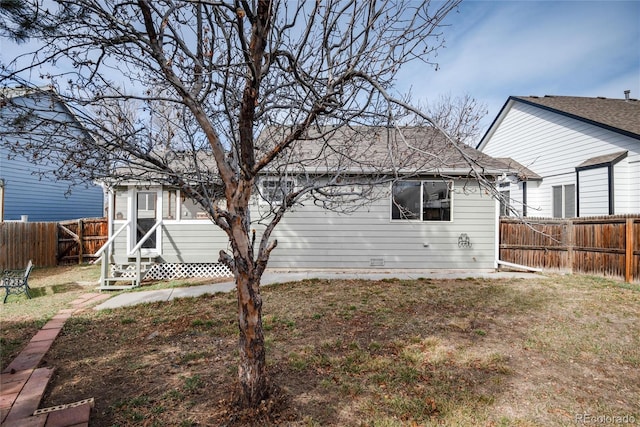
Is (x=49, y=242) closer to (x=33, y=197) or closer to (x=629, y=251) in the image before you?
(x=33, y=197)

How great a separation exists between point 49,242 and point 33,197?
11.5ft

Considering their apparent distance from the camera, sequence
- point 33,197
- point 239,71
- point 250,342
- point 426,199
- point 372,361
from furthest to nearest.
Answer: point 33,197 → point 426,199 → point 372,361 → point 239,71 → point 250,342

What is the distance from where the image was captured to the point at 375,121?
321 centimetres

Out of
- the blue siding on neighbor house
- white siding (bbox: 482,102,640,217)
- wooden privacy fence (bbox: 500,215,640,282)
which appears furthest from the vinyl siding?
the blue siding on neighbor house

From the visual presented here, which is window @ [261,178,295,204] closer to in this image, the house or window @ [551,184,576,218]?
the house

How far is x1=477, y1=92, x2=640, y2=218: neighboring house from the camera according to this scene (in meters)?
9.52

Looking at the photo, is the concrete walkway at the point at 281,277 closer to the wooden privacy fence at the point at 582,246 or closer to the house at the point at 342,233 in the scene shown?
the house at the point at 342,233

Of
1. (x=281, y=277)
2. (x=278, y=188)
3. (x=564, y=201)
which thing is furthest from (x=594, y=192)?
(x=278, y=188)

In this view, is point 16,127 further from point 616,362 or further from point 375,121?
point 616,362

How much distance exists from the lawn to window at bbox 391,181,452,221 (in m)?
3.34

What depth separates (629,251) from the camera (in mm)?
7348

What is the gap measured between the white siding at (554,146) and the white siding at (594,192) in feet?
0.65

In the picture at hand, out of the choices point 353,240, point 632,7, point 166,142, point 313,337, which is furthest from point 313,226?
point 632,7

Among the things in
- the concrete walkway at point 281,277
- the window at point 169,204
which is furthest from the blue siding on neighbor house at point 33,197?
the concrete walkway at point 281,277
